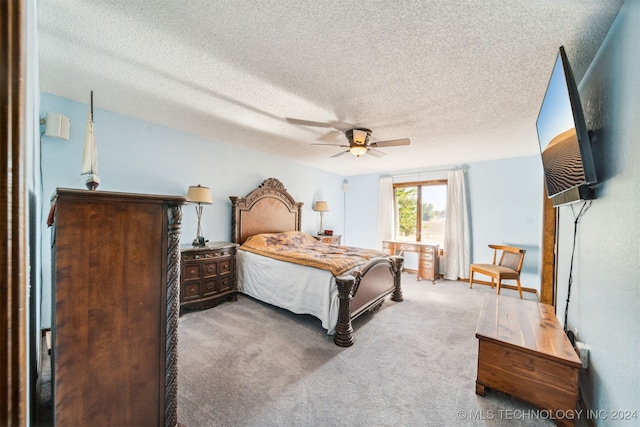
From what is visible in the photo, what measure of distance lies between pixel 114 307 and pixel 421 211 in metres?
5.56

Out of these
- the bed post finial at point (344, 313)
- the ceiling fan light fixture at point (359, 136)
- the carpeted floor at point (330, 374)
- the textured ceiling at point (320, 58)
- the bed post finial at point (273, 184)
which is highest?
the textured ceiling at point (320, 58)

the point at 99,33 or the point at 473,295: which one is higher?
the point at 99,33

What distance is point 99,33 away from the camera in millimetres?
1631

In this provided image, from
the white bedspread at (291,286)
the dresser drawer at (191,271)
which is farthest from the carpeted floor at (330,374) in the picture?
the dresser drawer at (191,271)

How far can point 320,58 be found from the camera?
1831 mm

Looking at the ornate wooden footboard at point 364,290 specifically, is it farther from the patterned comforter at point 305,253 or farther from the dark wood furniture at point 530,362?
the dark wood furniture at point 530,362

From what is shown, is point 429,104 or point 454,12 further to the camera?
point 429,104

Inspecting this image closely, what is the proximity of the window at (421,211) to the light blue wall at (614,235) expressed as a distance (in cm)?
360

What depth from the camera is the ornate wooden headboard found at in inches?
159

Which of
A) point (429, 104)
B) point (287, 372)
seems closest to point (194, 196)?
point (287, 372)

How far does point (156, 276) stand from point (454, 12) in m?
2.09

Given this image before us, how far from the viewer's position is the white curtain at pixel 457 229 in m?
4.90

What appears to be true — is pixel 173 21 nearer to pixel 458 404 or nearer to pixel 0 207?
pixel 0 207

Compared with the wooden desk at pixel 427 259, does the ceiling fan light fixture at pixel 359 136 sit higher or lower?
higher
